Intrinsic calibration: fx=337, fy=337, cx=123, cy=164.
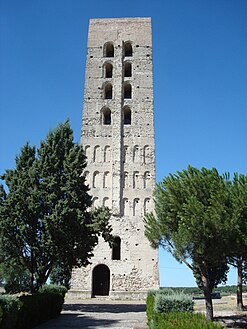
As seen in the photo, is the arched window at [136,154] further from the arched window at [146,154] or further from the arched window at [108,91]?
Result: the arched window at [108,91]

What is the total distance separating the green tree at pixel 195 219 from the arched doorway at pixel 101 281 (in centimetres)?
1355

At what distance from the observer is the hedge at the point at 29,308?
8023 millimetres

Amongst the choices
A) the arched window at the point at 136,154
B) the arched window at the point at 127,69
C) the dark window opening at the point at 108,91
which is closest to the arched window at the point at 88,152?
the arched window at the point at 136,154

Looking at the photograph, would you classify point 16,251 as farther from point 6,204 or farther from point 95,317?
point 95,317

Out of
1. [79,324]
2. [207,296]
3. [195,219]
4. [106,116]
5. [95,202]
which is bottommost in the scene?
[79,324]

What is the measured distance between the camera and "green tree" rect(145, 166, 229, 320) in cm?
1134

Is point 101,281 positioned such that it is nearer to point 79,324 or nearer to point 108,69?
point 79,324

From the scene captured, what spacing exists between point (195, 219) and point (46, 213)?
6.61 metres

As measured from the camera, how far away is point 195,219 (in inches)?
447

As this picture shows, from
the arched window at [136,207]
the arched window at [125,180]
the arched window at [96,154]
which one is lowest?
the arched window at [136,207]

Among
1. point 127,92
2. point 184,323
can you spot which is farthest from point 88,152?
point 184,323

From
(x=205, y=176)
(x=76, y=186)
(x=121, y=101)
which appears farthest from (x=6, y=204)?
(x=121, y=101)

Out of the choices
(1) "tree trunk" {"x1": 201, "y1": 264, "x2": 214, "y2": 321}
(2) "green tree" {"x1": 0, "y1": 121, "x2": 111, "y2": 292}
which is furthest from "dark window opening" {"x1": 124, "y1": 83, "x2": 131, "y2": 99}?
(1) "tree trunk" {"x1": 201, "y1": 264, "x2": 214, "y2": 321}

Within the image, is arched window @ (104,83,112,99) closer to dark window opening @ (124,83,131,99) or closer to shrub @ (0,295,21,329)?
dark window opening @ (124,83,131,99)
